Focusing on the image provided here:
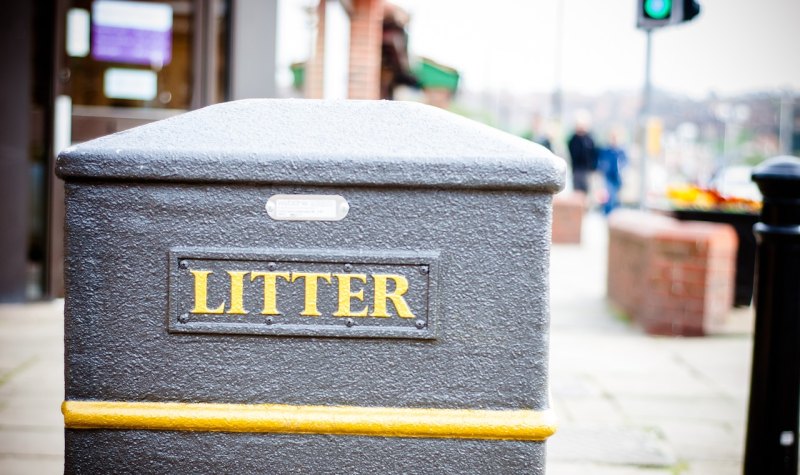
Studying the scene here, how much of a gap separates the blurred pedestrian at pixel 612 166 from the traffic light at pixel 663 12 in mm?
8703

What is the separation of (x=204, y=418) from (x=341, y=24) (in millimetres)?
8167

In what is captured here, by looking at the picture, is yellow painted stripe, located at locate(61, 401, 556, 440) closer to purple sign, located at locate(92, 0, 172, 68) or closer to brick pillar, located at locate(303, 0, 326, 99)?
purple sign, located at locate(92, 0, 172, 68)

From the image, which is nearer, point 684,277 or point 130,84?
point 684,277

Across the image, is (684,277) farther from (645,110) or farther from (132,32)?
(132,32)

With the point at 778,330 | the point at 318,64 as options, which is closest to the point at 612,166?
the point at 318,64

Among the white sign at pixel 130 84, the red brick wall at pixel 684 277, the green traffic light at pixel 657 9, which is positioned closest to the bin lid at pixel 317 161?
the red brick wall at pixel 684 277

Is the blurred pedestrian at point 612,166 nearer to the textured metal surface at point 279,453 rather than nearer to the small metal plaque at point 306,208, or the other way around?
the textured metal surface at point 279,453

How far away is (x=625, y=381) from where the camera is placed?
14.9 ft

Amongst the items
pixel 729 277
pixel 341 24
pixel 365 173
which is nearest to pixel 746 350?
pixel 729 277

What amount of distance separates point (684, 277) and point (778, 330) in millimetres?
2952

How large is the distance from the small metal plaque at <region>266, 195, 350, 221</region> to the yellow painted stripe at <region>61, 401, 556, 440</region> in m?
0.37

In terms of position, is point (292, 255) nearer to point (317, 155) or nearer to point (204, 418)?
point (317, 155)

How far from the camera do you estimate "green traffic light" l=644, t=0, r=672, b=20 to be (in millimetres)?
5562

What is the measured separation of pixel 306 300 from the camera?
1589 mm
